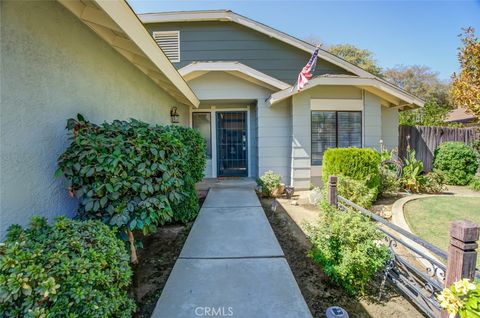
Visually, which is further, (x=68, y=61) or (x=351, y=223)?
(x=351, y=223)

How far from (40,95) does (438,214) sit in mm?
7083

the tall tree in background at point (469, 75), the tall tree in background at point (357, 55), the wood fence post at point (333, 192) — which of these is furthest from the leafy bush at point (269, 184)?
the tall tree in background at point (357, 55)

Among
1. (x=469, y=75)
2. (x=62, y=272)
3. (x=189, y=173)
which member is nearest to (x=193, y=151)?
(x=189, y=173)

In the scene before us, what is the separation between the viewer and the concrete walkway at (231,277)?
7.55 feet

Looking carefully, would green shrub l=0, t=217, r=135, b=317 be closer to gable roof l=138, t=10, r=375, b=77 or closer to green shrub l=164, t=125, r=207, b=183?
green shrub l=164, t=125, r=207, b=183

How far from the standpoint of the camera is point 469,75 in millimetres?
8102

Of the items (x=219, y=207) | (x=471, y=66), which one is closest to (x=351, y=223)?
(x=219, y=207)

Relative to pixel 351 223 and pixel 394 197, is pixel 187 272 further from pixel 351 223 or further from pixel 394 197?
pixel 394 197

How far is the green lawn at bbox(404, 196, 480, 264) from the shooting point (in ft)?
14.3

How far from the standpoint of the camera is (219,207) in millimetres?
5648

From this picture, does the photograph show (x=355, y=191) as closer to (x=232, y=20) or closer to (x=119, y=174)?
(x=119, y=174)

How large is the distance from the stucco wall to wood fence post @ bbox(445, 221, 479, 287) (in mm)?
3646

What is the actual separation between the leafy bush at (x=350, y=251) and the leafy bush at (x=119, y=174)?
77.1 inches

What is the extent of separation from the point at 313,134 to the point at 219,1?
6.24 meters
